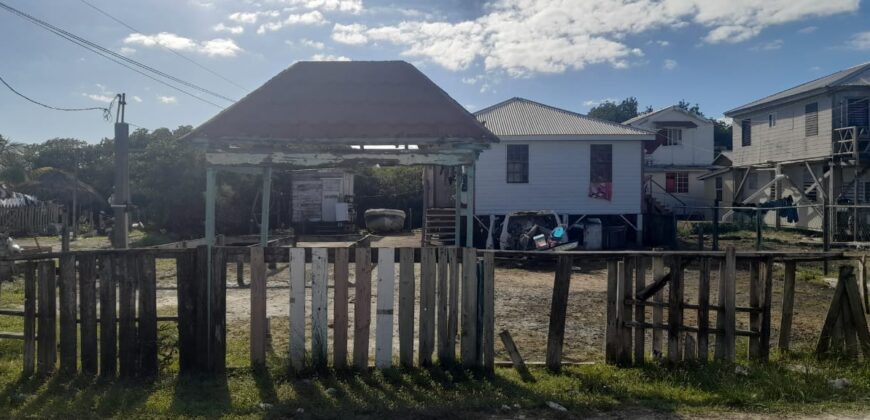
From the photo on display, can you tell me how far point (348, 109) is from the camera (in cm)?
718

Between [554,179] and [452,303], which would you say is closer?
[452,303]

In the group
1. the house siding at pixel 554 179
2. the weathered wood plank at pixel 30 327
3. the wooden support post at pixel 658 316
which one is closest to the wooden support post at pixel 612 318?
the wooden support post at pixel 658 316

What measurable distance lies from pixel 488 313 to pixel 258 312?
2.20 metres

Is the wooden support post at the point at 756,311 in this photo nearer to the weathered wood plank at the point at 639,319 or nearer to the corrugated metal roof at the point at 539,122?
the weathered wood plank at the point at 639,319

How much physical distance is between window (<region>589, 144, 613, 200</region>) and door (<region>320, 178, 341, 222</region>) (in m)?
13.2

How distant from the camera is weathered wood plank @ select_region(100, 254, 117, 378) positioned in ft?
18.9

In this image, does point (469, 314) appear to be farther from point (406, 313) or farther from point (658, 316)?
point (658, 316)

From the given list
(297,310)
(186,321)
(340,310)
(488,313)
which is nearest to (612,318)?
(488,313)

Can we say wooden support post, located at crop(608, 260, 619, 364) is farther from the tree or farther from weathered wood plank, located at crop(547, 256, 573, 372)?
the tree

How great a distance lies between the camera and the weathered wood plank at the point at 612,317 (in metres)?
6.25

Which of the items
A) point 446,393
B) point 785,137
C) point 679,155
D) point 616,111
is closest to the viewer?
point 446,393

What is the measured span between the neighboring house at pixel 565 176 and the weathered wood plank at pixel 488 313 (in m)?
15.8

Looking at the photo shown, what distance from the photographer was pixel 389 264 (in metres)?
5.96

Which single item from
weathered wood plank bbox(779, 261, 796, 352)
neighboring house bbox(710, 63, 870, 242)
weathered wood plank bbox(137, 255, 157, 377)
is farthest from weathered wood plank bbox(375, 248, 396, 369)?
neighboring house bbox(710, 63, 870, 242)
